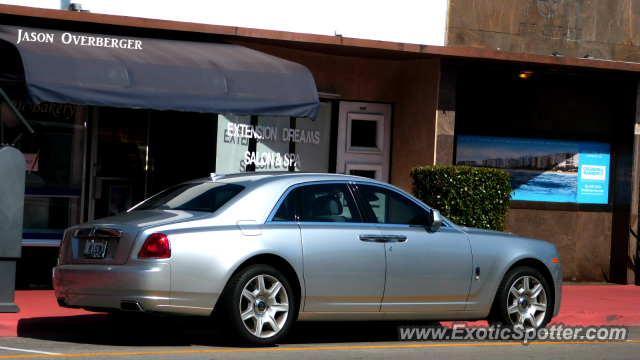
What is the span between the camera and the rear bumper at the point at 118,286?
6812mm

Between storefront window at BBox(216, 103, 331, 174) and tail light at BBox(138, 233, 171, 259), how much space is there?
585cm

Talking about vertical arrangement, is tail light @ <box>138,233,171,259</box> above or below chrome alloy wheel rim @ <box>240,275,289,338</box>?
above

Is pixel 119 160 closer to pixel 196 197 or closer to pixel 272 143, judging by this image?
pixel 272 143

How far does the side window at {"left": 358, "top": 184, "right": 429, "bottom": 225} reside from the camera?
322 inches

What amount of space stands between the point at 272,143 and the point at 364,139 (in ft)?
6.50

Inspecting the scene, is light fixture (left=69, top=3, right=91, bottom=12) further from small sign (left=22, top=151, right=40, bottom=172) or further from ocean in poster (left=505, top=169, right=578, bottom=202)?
ocean in poster (left=505, top=169, right=578, bottom=202)

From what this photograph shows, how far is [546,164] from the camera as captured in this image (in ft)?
50.4

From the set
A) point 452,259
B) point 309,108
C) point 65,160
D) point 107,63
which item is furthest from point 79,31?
point 452,259

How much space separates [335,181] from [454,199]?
14.9ft

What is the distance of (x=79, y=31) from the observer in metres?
11.4

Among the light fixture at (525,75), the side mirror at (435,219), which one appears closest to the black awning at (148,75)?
the side mirror at (435,219)

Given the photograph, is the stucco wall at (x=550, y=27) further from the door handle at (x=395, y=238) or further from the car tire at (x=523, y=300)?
the door handle at (x=395, y=238)

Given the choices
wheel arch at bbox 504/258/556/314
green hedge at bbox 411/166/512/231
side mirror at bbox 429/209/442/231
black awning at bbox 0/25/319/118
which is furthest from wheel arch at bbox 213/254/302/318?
green hedge at bbox 411/166/512/231

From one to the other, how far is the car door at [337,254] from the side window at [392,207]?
203mm
